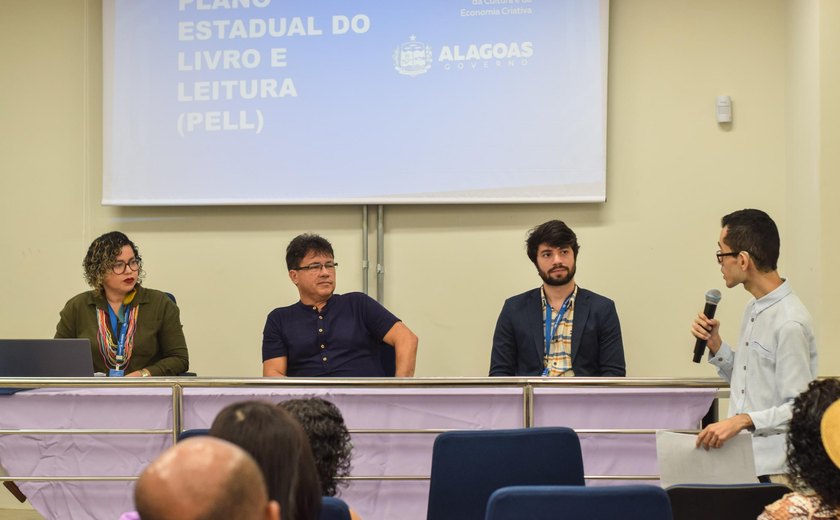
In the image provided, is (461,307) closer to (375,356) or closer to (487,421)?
(375,356)

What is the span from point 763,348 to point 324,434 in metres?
1.50

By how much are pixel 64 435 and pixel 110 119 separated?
99.8 inches

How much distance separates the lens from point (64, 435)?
349cm

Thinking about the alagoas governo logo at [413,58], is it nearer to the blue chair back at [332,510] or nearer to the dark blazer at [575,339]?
the dark blazer at [575,339]

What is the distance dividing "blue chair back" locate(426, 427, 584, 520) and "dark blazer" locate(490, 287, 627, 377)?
52.0 inches

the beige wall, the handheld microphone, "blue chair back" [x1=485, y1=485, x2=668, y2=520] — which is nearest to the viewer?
"blue chair back" [x1=485, y1=485, x2=668, y2=520]

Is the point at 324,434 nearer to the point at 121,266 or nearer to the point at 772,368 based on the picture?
the point at 772,368

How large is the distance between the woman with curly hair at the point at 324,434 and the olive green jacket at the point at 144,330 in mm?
2298

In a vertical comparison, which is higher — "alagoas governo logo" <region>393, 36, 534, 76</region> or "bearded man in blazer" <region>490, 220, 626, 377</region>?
"alagoas governo logo" <region>393, 36, 534, 76</region>

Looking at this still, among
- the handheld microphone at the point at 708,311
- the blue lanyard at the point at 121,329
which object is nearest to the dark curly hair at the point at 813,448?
the handheld microphone at the point at 708,311

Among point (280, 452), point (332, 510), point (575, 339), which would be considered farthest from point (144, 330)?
point (280, 452)

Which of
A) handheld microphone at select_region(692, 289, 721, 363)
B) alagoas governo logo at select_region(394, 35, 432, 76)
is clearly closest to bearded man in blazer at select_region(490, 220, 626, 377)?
handheld microphone at select_region(692, 289, 721, 363)

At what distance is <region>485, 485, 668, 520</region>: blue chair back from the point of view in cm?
198

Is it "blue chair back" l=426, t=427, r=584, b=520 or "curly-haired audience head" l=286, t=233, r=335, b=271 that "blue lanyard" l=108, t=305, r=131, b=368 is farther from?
"blue chair back" l=426, t=427, r=584, b=520
